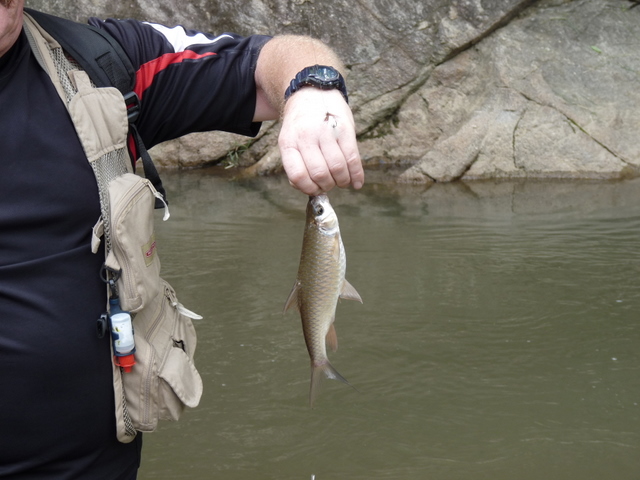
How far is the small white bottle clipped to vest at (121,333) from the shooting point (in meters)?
1.64

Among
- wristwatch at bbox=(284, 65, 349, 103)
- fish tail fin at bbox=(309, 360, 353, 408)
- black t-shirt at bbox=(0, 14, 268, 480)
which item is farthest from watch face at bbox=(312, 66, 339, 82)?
fish tail fin at bbox=(309, 360, 353, 408)

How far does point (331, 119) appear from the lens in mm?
1412

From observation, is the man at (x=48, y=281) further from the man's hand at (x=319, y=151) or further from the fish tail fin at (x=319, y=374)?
the fish tail fin at (x=319, y=374)

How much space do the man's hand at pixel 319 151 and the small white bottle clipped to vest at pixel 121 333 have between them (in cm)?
52

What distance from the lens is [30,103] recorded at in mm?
1602

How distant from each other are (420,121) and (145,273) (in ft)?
24.4

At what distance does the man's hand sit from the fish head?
0.32m

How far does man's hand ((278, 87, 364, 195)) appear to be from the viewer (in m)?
1.36

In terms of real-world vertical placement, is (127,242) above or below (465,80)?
above

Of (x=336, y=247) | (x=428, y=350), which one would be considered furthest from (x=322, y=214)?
(x=428, y=350)

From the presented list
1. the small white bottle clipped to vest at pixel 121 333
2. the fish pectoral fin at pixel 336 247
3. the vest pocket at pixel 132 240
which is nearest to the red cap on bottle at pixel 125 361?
the small white bottle clipped to vest at pixel 121 333

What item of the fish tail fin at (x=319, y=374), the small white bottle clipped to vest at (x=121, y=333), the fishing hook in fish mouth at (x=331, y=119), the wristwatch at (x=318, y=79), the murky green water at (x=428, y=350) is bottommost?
the murky green water at (x=428, y=350)

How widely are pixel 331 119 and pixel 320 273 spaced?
1.86 feet

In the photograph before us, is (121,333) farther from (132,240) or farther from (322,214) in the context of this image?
(322,214)
